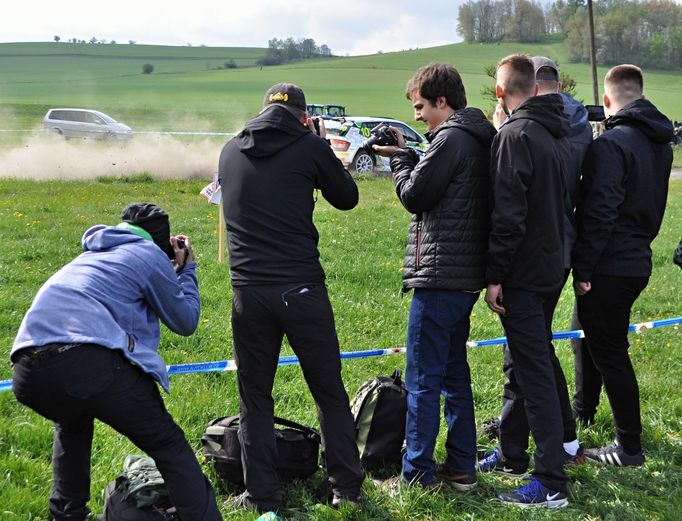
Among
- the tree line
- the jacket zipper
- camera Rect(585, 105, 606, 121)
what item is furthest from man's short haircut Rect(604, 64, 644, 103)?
the tree line

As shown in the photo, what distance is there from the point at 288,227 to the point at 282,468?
1.37 m

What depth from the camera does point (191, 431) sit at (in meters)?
4.75

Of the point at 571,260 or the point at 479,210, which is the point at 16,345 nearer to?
the point at 479,210

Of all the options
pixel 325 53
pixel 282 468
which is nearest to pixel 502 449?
pixel 282 468

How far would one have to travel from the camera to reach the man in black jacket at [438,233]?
378 cm

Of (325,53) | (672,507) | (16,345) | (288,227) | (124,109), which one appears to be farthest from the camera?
(325,53)

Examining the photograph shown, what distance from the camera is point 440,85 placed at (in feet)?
12.7

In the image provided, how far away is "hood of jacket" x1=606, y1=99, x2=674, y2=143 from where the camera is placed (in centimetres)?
430

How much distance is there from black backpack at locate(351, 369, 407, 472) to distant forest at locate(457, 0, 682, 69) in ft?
237

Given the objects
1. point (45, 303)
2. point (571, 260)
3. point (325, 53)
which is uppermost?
point (325, 53)

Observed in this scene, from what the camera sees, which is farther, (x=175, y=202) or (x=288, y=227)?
(x=175, y=202)

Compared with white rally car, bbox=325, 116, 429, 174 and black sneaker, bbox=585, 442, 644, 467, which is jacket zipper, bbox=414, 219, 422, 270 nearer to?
black sneaker, bbox=585, 442, 644, 467

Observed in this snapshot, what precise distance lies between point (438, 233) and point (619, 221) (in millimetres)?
1222

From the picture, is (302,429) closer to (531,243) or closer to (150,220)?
(150,220)
